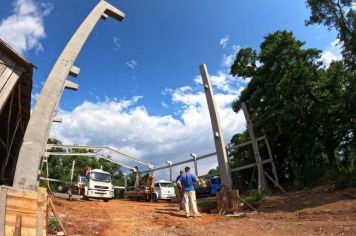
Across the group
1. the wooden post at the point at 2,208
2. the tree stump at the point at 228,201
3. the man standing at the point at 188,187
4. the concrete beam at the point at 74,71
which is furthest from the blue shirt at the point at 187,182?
the wooden post at the point at 2,208

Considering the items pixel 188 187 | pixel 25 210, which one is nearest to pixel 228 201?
pixel 188 187

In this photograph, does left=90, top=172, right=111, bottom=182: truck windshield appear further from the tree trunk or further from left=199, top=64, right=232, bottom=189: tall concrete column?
the tree trunk

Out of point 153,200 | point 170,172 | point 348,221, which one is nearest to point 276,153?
point 170,172

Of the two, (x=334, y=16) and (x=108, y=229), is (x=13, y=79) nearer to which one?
(x=108, y=229)

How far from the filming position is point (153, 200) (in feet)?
95.1

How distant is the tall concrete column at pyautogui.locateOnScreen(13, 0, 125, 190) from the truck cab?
2155 centimetres

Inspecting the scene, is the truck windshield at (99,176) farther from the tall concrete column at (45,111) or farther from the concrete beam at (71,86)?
the tall concrete column at (45,111)

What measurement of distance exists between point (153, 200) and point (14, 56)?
22.8 meters

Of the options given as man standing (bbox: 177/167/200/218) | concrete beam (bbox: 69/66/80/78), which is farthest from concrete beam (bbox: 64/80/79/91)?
man standing (bbox: 177/167/200/218)

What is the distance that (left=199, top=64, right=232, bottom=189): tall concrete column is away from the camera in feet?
49.7

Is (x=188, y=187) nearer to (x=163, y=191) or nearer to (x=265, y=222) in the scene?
(x=265, y=222)

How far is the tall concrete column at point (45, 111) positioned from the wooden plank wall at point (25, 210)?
1.15 ft

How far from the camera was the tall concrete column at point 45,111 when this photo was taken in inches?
258

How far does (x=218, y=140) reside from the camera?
15.5 metres
